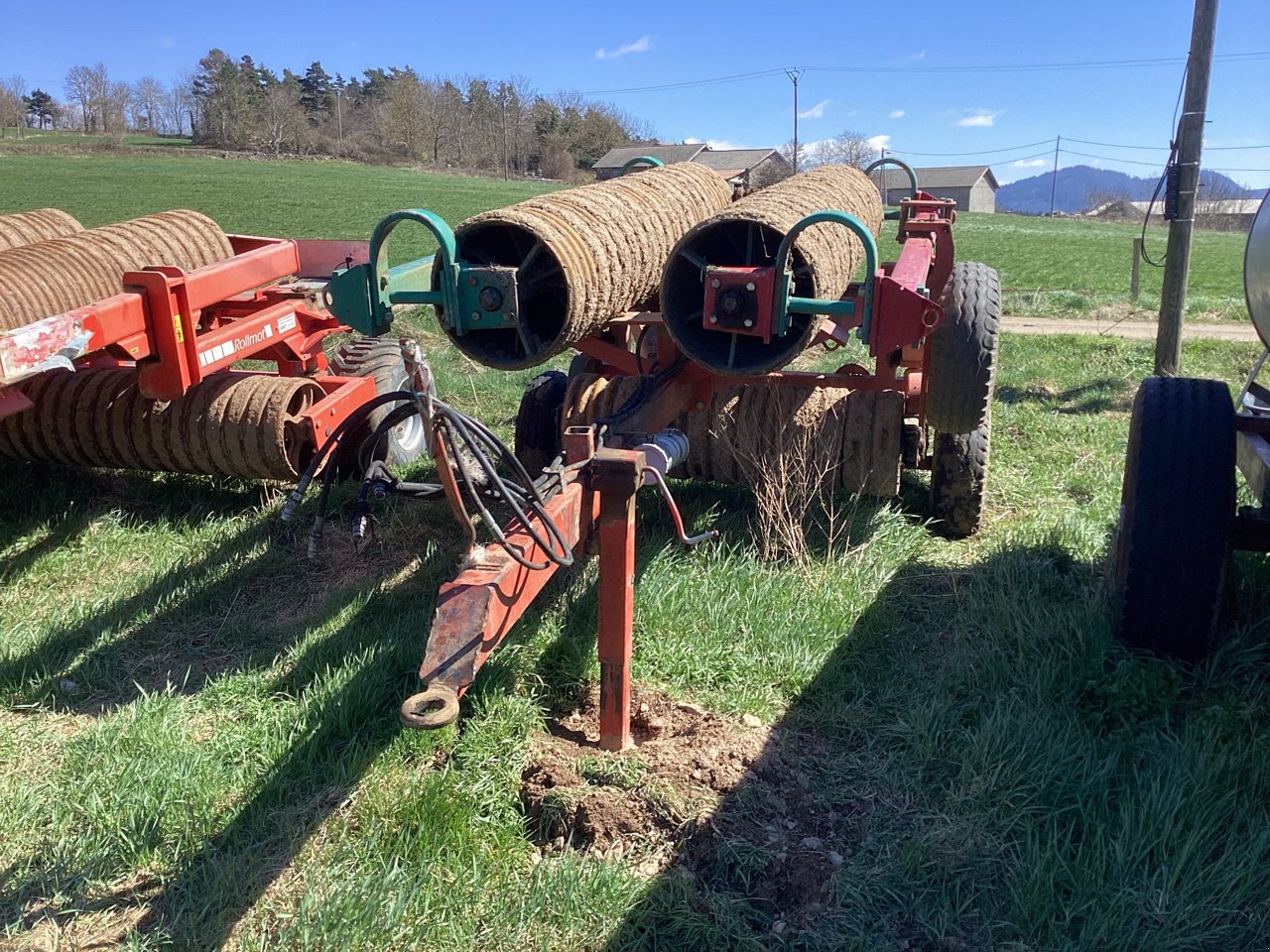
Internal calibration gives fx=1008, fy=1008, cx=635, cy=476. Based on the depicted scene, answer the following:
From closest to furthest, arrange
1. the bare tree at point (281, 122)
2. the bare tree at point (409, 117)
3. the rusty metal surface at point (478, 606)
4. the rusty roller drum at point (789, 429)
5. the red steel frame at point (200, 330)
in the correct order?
the rusty metal surface at point (478, 606)
the red steel frame at point (200, 330)
the rusty roller drum at point (789, 429)
the bare tree at point (281, 122)
the bare tree at point (409, 117)

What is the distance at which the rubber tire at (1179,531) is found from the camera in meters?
3.34

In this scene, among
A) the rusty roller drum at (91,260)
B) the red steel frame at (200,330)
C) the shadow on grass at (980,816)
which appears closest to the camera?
the shadow on grass at (980,816)

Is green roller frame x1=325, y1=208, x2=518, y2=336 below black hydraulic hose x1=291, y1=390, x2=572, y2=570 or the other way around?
the other way around

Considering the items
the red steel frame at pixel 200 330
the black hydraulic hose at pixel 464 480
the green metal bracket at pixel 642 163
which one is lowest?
the black hydraulic hose at pixel 464 480

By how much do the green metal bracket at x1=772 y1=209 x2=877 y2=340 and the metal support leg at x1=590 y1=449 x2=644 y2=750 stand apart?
0.66 meters

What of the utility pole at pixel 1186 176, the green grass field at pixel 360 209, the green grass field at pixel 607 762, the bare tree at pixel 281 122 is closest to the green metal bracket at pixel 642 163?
the green grass field at pixel 607 762

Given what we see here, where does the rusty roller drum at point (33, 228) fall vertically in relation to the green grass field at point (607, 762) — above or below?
above

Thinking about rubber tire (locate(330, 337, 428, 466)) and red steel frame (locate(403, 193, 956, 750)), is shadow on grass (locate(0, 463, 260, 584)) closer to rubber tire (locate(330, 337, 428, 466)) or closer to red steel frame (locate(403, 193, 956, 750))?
rubber tire (locate(330, 337, 428, 466))

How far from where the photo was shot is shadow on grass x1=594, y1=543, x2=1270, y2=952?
2.61m

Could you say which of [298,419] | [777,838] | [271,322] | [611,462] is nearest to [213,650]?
[298,419]

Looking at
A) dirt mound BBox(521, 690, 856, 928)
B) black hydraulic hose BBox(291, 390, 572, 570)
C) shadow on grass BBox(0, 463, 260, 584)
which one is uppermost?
black hydraulic hose BBox(291, 390, 572, 570)

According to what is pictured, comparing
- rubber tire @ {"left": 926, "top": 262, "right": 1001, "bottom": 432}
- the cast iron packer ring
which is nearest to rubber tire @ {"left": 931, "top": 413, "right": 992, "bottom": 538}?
rubber tire @ {"left": 926, "top": 262, "right": 1001, "bottom": 432}

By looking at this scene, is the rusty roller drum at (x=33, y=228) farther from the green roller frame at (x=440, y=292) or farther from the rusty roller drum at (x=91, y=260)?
the green roller frame at (x=440, y=292)

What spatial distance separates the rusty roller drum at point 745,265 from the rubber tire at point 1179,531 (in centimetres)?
124
